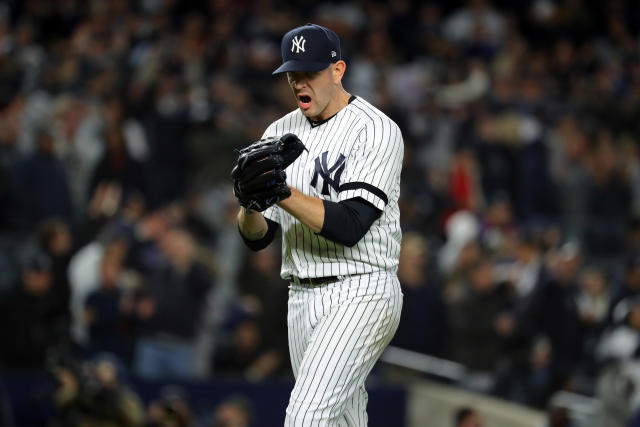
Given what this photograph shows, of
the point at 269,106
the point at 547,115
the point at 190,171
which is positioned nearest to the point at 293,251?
the point at 190,171

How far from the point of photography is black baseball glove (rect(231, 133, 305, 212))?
12.9 ft

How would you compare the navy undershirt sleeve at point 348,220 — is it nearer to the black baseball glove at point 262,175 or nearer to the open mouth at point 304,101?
the black baseball glove at point 262,175

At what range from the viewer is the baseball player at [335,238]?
165 inches

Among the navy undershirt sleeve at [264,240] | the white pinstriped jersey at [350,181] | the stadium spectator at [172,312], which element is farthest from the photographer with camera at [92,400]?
the white pinstriped jersey at [350,181]

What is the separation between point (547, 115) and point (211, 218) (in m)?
4.91

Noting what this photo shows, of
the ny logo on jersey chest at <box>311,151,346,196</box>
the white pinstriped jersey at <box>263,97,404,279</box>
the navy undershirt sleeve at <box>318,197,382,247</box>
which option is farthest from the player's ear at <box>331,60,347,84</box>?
the navy undershirt sleeve at <box>318,197,382,247</box>

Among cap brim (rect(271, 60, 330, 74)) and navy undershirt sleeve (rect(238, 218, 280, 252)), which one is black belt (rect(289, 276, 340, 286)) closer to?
navy undershirt sleeve (rect(238, 218, 280, 252))

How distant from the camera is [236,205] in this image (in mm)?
11188

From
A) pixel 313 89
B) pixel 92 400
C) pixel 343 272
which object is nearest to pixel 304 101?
pixel 313 89

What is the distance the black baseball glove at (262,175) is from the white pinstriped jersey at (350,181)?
1.15 ft

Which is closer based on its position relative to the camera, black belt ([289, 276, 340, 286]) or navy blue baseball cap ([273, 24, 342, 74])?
navy blue baseball cap ([273, 24, 342, 74])

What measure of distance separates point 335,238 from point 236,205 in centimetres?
714

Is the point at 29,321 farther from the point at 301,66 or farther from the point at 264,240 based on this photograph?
the point at 301,66

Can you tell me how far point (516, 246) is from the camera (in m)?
11.6
